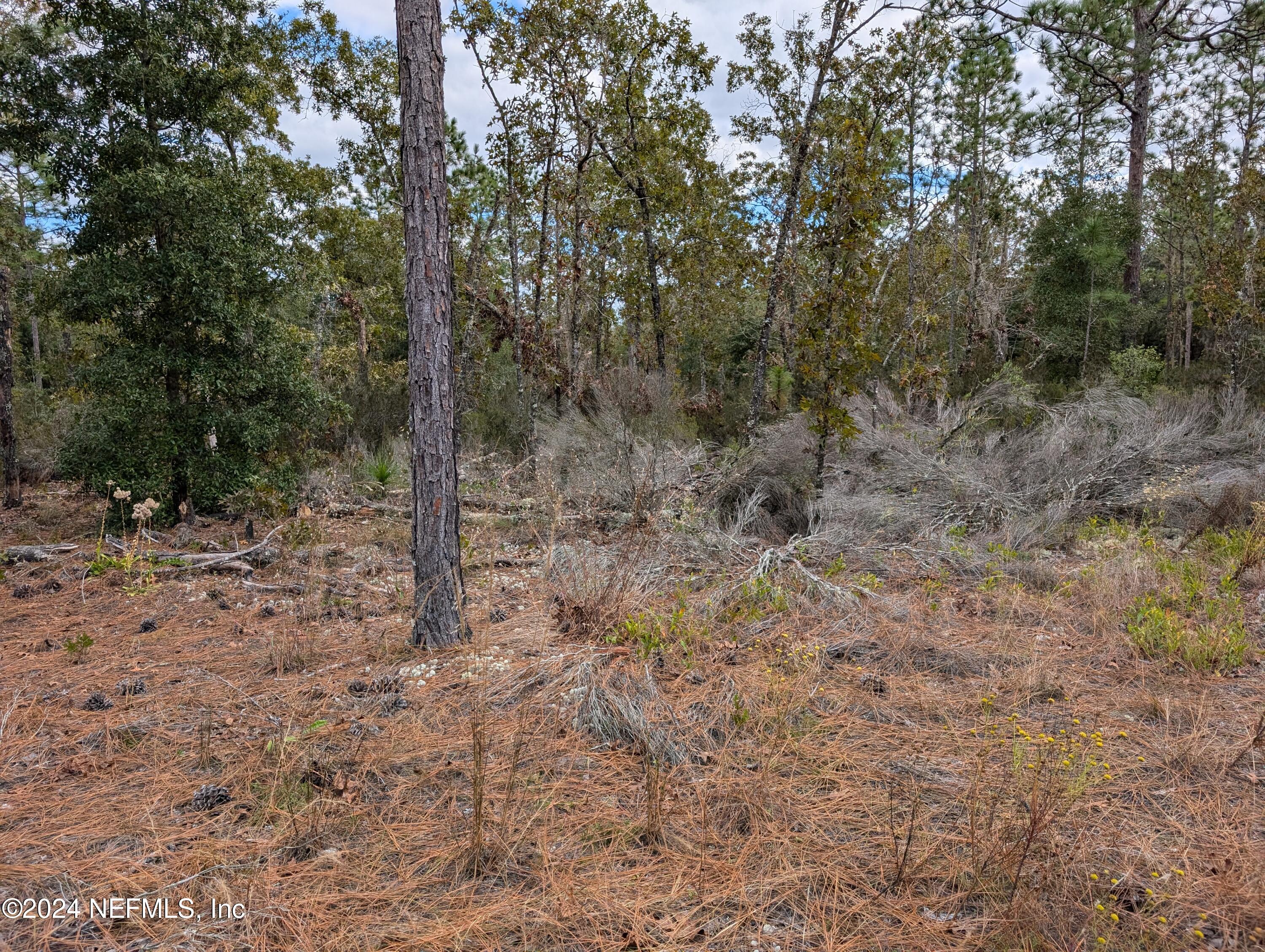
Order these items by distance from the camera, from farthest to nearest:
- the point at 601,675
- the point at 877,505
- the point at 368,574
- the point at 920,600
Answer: the point at 877,505
the point at 368,574
the point at 920,600
the point at 601,675

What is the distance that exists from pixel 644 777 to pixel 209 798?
63.0 inches

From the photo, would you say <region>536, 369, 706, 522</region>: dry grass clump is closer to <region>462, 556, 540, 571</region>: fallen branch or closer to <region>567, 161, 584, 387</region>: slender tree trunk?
<region>462, 556, 540, 571</region>: fallen branch

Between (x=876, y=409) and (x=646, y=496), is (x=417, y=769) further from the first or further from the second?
(x=876, y=409)

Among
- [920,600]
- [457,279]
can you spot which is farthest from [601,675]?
[457,279]

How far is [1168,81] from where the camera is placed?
14.4m

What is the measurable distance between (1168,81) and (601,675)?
63.0 ft

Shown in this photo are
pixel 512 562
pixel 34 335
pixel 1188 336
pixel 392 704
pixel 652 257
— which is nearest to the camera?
pixel 392 704

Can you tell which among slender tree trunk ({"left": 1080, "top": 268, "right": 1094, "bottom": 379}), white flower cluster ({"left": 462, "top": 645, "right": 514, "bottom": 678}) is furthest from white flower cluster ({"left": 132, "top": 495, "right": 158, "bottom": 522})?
slender tree trunk ({"left": 1080, "top": 268, "right": 1094, "bottom": 379})

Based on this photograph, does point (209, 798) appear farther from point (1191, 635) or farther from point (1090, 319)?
point (1090, 319)

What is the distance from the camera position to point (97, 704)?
3205mm

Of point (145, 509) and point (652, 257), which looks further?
point (652, 257)

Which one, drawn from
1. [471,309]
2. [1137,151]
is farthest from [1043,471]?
[1137,151]

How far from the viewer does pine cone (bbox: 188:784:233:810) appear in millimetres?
2334

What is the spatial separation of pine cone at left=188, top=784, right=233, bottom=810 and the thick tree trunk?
31.4ft
